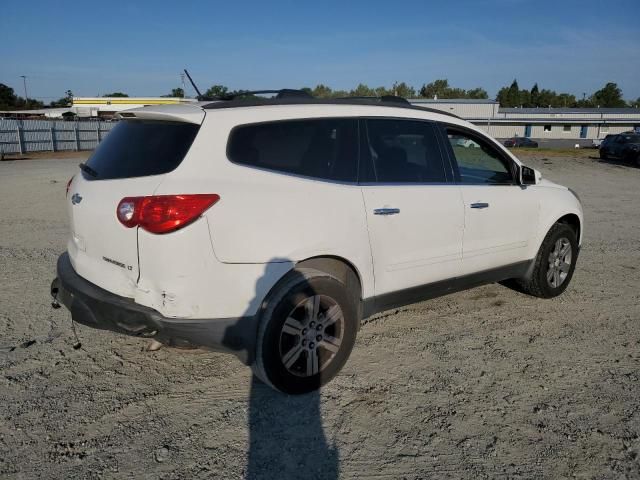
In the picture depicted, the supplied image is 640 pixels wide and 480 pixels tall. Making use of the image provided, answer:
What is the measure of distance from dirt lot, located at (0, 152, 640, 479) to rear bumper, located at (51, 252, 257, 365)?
0.45m

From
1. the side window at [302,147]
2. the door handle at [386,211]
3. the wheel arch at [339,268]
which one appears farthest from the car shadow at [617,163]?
the wheel arch at [339,268]

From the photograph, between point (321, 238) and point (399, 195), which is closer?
point (321, 238)

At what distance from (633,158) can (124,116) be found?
25.9 metres

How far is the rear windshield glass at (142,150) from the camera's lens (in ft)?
9.62

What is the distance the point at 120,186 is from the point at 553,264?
4.20 meters

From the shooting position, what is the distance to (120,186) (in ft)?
9.75

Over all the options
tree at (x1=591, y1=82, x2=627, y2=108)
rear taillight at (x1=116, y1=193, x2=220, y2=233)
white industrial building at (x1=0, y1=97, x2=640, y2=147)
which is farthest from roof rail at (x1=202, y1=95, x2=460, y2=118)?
tree at (x1=591, y1=82, x2=627, y2=108)

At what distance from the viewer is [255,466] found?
2588 mm

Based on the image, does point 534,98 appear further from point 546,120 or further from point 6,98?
point 6,98

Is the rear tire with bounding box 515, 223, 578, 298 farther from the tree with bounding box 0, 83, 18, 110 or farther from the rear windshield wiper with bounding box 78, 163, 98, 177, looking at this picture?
the tree with bounding box 0, 83, 18, 110

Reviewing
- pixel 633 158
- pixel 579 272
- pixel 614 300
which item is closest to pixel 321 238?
pixel 614 300


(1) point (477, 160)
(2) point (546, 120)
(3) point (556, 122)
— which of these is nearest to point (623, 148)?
(1) point (477, 160)

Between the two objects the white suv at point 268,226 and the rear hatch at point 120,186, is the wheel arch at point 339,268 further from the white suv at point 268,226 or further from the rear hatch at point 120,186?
the rear hatch at point 120,186

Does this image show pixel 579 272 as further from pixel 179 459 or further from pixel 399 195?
→ pixel 179 459
